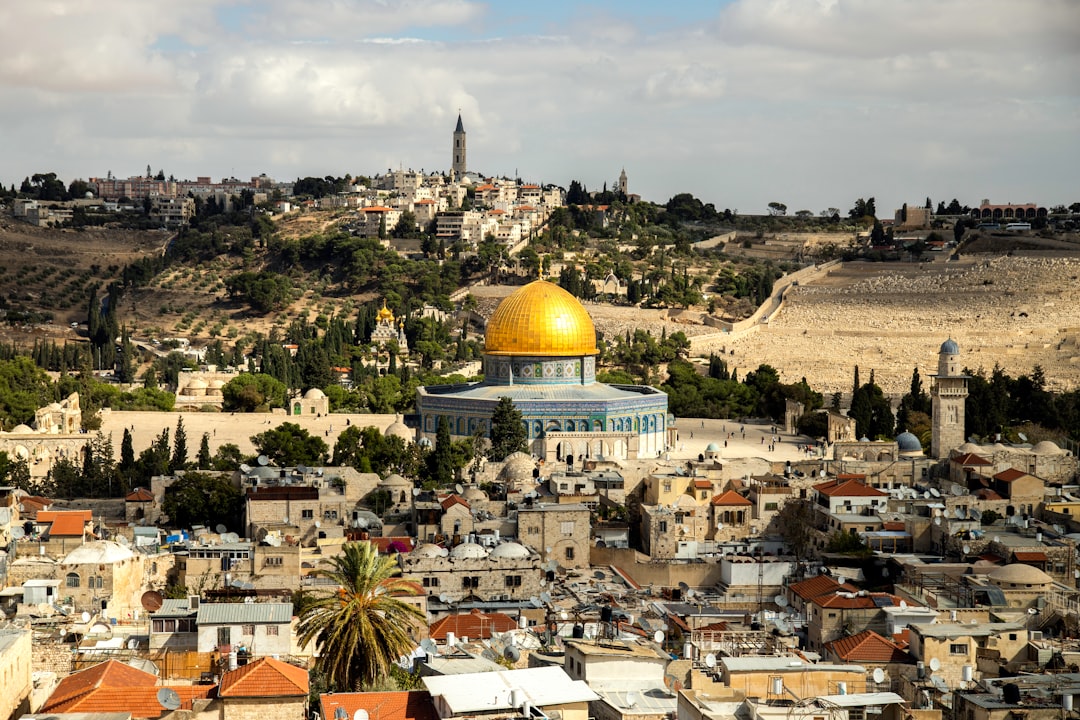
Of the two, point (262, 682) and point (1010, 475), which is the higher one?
point (262, 682)

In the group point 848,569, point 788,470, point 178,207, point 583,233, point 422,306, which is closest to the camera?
point 848,569

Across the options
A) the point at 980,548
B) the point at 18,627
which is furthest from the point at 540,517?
the point at 18,627

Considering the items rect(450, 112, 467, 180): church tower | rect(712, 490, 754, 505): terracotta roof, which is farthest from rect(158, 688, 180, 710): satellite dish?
rect(450, 112, 467, 180): church tower

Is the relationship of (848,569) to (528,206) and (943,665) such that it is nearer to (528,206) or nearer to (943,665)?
(943,665)

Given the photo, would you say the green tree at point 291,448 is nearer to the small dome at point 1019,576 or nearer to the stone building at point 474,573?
the stone building at point 474,573

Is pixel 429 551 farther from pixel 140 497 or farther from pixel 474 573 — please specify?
pixel 140 497

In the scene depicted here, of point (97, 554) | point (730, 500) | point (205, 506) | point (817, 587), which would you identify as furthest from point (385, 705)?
point (730, 500)

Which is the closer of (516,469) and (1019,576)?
(1019,576)
